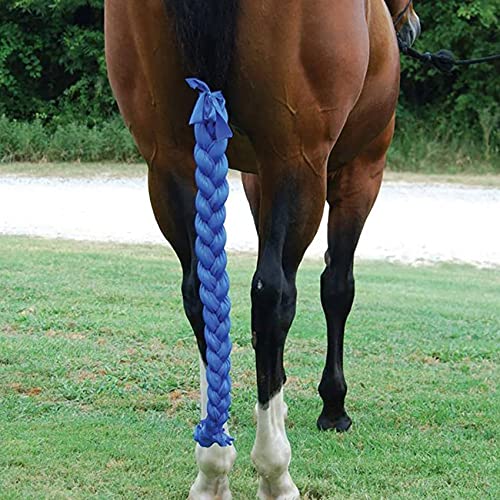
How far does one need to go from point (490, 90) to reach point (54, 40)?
976cm

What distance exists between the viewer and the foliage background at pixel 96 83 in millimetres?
18469

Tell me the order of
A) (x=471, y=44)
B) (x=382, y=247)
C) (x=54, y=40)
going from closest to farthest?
1. (x=382, y=247)
2. (x=471, y=44)
3. (x=54, y=40)

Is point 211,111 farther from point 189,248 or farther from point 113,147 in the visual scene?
point 113,147

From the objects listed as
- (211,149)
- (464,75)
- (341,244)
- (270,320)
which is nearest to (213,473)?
(270,320)

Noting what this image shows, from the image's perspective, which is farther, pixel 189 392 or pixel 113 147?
pixel 113 147

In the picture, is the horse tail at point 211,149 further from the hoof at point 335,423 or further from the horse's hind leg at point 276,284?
the hoof at point 335,423

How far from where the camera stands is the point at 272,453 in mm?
2951

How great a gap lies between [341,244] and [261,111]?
1362 millimetres

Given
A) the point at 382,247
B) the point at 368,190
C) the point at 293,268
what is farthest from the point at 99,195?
the point at 293,268

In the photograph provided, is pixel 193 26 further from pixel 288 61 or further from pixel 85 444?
pixel 85 444

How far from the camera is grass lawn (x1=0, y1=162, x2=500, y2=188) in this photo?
54.0 feet

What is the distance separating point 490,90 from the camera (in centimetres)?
1911

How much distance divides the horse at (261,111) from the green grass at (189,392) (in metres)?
0.46

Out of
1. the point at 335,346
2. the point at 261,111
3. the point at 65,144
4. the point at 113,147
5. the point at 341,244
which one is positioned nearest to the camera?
the point at 261,111
